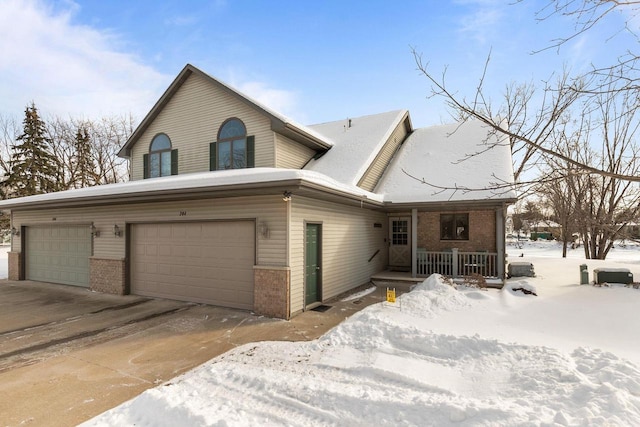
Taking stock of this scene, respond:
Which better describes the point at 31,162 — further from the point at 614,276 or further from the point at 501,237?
the point at 614,276

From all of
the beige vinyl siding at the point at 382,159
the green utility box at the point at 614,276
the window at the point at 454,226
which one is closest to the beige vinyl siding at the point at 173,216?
the beige vinyl siding at the point at 382,159

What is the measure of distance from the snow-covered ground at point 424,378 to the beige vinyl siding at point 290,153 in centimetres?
636

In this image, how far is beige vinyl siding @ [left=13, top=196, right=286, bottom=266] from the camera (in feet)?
24.3

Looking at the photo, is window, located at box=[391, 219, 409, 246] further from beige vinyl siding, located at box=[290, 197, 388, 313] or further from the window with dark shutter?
the window with dark shutter

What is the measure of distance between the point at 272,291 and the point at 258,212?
1.94 meters

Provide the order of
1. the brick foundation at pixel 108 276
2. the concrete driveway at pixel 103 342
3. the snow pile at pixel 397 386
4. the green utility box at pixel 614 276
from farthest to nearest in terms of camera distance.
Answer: the brick foundation at pixel 108 276 → the green utility box at pixel 614 276 → the concrete driveway at pixel 103 342 → the snow pile at pixel 397 386

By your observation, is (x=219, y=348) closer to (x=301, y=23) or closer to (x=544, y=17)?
(x=544, y=17)

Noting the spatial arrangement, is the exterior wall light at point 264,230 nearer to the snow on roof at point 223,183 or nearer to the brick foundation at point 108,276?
the snow on roof at point 223,183

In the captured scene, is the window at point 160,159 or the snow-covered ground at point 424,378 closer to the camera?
the snow-covered ground at point 424,378

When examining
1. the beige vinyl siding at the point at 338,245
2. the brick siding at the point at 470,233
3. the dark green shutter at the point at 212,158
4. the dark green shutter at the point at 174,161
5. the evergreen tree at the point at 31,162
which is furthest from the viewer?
the evergreen tree at the point at 31,162

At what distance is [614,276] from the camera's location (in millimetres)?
9656

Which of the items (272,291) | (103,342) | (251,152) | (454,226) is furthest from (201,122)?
(454,226)

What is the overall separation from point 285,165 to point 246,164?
138 centimetres

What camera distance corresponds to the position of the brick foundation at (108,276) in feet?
32.3
